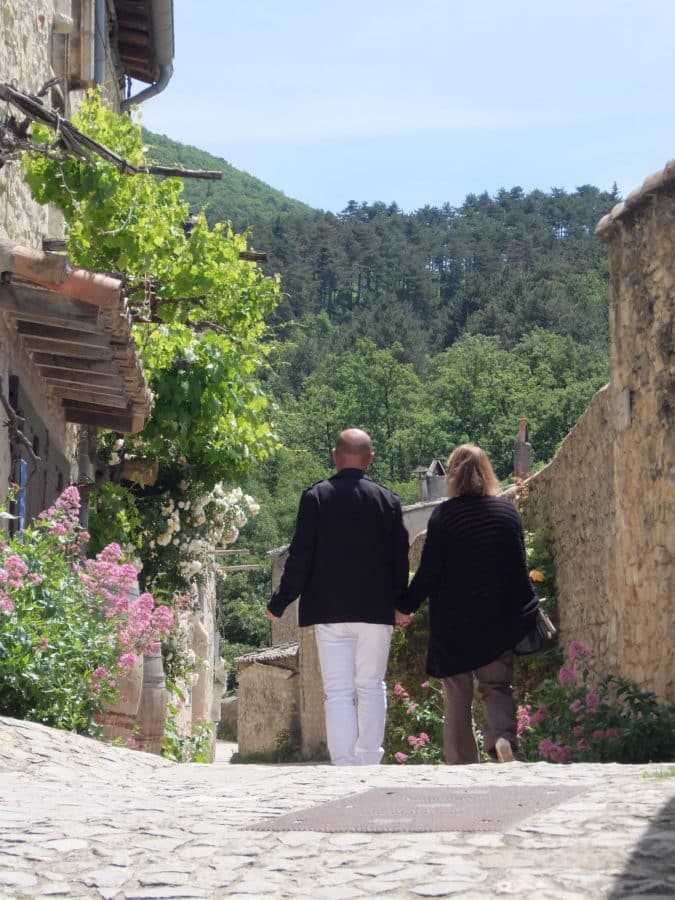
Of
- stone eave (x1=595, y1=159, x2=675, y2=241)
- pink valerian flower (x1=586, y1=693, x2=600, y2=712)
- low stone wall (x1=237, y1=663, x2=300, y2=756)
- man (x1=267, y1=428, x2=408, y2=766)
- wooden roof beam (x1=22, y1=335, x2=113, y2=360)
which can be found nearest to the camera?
man (x1=267, y1=428, x2=408, y2=766)

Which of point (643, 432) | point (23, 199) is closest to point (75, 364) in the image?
point (23, 199)

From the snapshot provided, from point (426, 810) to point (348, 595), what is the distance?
2486 millimetres

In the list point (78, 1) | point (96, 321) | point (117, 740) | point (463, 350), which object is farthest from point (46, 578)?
point (463, 350)

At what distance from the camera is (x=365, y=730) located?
691 centimetres

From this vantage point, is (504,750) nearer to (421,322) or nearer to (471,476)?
(471,476)

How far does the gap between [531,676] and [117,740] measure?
4.19 metres

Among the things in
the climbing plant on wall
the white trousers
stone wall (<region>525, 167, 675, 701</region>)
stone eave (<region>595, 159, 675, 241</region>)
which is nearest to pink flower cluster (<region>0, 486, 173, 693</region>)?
the white trousers

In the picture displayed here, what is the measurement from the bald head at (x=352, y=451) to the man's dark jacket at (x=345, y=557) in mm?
54

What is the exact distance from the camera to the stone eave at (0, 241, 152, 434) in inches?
304

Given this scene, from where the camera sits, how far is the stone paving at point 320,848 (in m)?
3.40

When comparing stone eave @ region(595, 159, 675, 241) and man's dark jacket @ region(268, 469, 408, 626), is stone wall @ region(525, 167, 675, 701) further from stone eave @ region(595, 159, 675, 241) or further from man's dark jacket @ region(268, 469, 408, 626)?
man's dark jacket @ region(268, 469, 408, 626)

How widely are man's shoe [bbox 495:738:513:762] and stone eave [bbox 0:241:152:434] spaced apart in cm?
315

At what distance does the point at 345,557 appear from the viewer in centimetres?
683

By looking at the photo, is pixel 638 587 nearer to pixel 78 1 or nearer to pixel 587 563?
pixel 587 563
